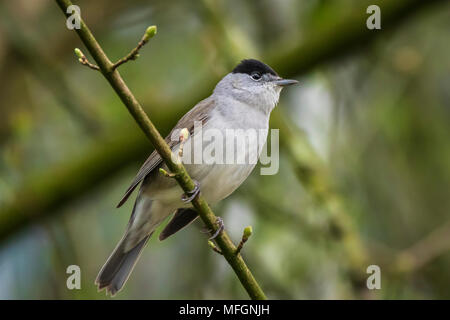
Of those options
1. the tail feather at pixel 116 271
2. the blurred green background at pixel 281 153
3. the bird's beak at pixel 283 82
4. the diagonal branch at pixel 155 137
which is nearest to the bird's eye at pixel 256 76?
the bird's beak at pixel 283 82

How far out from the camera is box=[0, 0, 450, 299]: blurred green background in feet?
17.5

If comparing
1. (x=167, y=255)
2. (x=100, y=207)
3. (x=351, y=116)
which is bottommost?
(x=167, y=255)

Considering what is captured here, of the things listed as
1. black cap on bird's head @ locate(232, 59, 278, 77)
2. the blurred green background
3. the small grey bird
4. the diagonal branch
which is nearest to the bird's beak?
the small grey bird

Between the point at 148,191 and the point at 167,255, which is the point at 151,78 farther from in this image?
the point at 148,191

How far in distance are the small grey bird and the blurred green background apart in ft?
2.52

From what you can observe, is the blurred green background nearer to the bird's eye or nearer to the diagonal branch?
the bird's eye

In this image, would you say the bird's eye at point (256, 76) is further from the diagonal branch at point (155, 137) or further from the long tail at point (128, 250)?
the diagonal branch at point (155, 137)

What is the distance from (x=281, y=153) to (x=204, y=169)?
79.1 inches


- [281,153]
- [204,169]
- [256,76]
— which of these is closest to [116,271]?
[204,169]

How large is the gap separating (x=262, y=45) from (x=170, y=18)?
36.9 inches

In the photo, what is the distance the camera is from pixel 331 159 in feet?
19.5

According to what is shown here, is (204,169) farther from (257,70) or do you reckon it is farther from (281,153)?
(281,153)

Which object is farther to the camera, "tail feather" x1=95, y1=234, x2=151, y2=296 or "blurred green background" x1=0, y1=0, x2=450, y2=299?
"blurred green background" x1=0, y1=0, x2=450, y2=299
